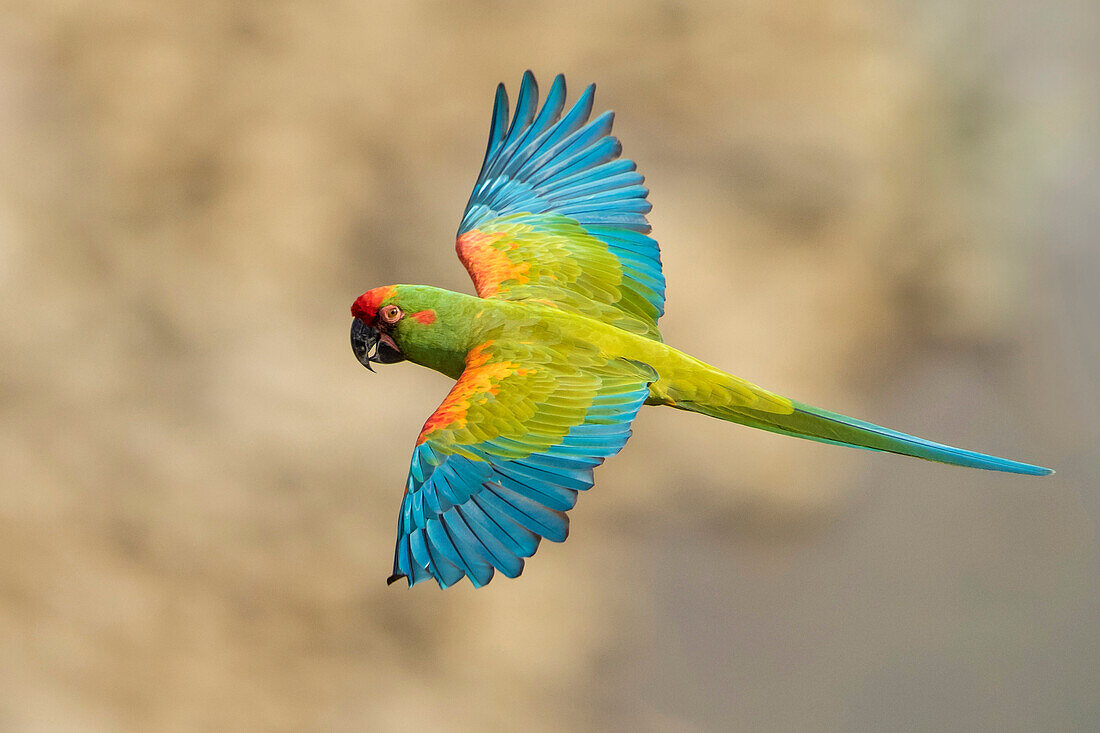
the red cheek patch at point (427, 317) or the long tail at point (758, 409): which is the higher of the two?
the long tail at point (758, 409)

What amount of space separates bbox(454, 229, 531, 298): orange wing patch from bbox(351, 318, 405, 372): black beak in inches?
15.2

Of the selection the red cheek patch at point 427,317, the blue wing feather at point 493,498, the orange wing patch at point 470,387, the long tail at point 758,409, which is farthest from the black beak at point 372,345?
the long tail at point 758,409

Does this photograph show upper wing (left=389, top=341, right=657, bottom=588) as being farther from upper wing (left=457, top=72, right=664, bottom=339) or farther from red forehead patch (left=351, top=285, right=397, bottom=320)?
upper wing (left=457, top=72, right=664, bottom=339)

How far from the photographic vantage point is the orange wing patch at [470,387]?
2945 millimetres

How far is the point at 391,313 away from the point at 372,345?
15 cm

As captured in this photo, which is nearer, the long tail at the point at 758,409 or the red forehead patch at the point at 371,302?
the long tail at the point at 758,409

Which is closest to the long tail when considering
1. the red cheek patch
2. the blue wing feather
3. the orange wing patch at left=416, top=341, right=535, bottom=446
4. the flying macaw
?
the flying macaw

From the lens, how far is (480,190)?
4.16 metres

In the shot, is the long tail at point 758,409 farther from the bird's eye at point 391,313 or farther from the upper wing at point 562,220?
the bird's eye at point 391,313

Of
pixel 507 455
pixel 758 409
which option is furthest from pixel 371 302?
pixel 758 409

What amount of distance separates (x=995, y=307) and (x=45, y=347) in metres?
5.79

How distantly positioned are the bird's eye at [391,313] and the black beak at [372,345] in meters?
0.08

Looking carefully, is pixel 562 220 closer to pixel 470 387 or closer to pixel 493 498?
pixel 470 387

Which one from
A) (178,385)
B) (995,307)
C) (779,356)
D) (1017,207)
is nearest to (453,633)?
(178,385)
